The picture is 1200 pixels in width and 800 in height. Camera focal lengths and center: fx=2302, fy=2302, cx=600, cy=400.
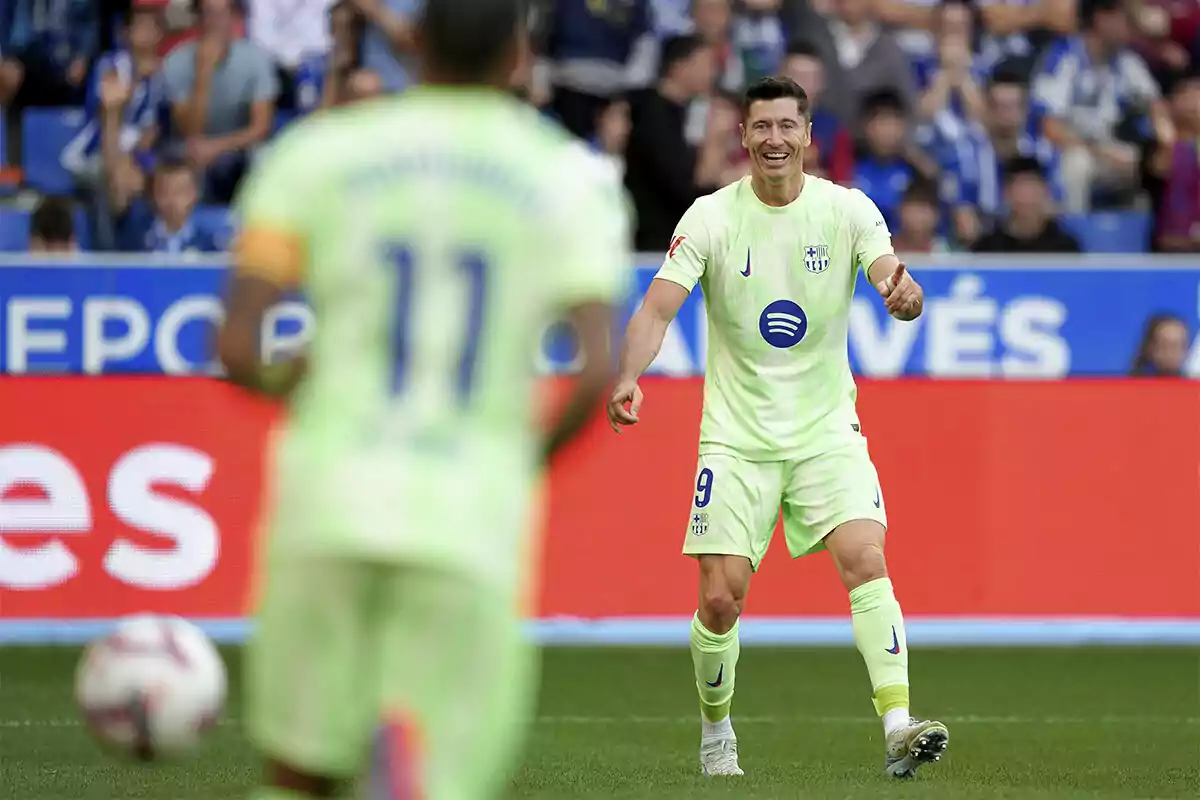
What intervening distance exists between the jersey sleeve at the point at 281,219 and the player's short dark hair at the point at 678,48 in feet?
38.9

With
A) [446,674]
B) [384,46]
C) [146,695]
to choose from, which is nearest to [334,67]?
[384,46]

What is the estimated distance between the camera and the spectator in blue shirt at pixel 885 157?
15727 millimetres

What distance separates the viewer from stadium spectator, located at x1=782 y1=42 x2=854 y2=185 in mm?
15711

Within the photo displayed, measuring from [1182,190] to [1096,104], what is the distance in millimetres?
1115

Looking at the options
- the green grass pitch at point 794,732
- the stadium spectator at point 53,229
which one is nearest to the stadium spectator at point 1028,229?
the green grass pitch at point 794,732

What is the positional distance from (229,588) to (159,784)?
16.3ft

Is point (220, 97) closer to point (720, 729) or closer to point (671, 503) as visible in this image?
point (671, 503)

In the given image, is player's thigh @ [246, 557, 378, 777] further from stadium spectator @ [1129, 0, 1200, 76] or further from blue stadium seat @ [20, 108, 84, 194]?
stadium spectator @ [1129, 0, 1200, 76]

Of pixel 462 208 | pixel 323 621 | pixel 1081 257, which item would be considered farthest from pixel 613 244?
pixel 1081 257

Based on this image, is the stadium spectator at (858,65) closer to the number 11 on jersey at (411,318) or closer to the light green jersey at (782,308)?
the light green jersey at (782,308)

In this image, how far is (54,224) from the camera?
14875mm

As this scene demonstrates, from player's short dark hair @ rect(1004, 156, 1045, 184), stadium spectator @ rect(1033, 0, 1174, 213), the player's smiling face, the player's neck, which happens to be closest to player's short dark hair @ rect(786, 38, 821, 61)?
player's short dark hair @ rect(1004, 156, 1045, 184)

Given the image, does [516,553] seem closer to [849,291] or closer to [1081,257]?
[849,291]

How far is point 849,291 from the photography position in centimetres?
877
